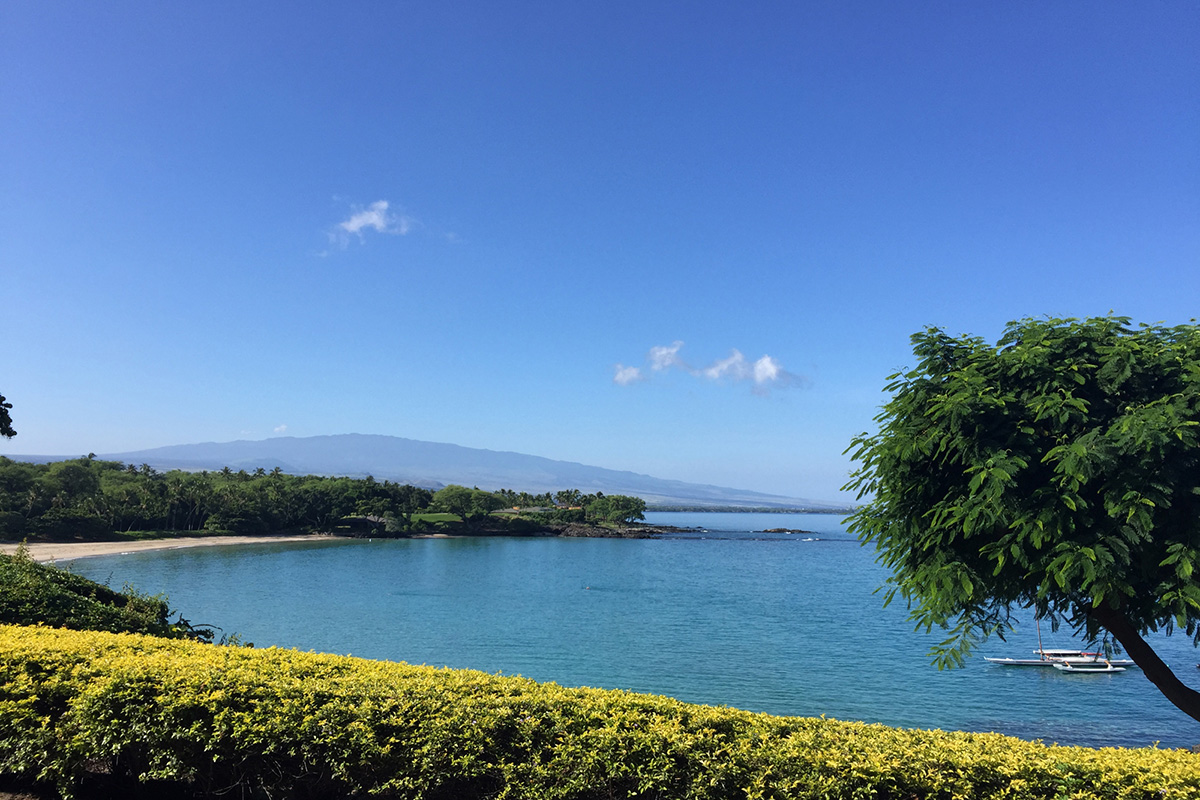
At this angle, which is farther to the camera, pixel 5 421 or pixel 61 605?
pixel 5 421

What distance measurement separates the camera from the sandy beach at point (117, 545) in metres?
61.8

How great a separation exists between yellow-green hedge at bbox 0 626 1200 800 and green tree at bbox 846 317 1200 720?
2.30 metres

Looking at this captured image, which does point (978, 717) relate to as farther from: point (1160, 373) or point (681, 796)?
point (681, 796)

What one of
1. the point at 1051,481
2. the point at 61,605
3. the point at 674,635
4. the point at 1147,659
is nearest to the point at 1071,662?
the point at 674,635

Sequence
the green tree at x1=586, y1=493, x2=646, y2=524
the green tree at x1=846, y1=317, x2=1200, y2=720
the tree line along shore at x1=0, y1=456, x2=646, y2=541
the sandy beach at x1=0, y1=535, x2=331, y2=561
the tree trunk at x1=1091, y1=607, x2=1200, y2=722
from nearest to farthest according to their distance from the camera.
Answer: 1. the green tree at x1=846, y1=317, x2=1200, y2=720
2. the tree trunk at x1=1091, y1=607, x2=1200, y2=722
3. the sandy beach at x1=0, y1=535, x2=331, y2=561
4. the tree line along shore at x1=0, y1=456, x2=646, y2=541
5. the green tree at x1=586, y1=493, x2=646, y2=524

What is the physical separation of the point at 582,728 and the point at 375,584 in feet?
181

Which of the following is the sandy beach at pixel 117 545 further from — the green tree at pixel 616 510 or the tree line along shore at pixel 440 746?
the green tree at pixel 616 510

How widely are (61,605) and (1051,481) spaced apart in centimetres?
1311

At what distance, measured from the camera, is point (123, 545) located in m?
73.6

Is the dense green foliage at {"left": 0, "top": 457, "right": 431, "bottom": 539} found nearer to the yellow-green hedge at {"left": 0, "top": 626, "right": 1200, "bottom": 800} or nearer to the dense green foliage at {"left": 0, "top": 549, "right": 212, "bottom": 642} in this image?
the dense green foliage at {"left": 0, "top": 549, "right": 212, "bottom": 642}

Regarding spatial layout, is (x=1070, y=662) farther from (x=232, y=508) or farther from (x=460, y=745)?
(x=232, y=508)

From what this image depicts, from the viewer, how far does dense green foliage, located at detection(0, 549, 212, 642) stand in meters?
8.59

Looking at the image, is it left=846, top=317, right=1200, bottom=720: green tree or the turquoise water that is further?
the turquoise water

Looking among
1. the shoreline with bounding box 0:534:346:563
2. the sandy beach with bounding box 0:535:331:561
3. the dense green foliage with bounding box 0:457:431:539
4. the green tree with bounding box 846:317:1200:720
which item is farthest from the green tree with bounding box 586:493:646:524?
the green tree with bounding box 846:317:1200:720
